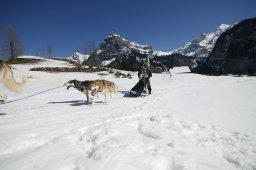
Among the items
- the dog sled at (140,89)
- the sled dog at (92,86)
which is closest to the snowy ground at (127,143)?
the sled dog at (92,86)

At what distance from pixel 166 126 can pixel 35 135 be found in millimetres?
3692

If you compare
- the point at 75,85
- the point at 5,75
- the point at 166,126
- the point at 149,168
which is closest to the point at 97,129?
the point at 166,126

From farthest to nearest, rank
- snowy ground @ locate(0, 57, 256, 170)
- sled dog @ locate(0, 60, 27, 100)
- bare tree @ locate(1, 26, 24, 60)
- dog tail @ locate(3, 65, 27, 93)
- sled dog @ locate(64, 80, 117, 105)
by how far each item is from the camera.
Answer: bare tree @ locate(1, 26, 24, 60)
sled dog @ locate(64, 80, 117, 105)
dog tail @ locate(3, 65, 27, 93)
sled dog @ locate(0, 60, 27, 100)
snowy ground @ locate(0, 57, 256, 170)

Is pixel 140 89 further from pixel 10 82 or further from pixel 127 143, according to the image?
pixel 127 143

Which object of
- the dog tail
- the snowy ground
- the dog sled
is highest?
the dog tail

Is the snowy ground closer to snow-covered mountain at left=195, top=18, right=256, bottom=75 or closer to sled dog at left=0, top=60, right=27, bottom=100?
sled dog at left=0, top=60, right=27, bottom=100

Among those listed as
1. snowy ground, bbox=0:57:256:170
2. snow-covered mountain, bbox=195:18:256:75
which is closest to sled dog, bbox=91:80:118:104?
snowy ground, bbox=0:57:256:170

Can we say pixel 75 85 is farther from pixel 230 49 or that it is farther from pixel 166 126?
pixel 230 49

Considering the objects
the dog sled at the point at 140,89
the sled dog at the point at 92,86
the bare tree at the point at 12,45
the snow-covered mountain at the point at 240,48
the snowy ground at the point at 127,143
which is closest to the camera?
the snowy ground at the point at 127,143

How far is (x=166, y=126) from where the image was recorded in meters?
A: 6.34

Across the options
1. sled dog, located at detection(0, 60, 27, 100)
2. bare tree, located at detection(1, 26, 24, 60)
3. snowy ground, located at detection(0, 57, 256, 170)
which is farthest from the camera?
bare tree, located at detection(1, 26, 24, 60)

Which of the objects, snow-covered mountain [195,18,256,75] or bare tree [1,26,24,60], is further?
snow-covered mountain [195,18,256,75]

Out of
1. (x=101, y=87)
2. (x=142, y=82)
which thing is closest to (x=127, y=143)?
(x=101, y=87)

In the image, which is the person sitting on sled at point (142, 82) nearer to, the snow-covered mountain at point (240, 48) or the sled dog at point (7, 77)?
the sled dog at point (7, 77)
